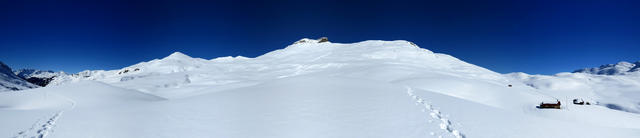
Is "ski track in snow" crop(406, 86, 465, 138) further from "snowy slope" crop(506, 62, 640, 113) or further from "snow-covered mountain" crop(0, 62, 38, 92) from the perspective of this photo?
"snow-covered mountain" crop(0, 62, 38, 92)

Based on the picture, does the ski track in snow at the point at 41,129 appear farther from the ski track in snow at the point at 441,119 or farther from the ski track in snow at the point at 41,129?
the ski track in snow at the point at 441,119

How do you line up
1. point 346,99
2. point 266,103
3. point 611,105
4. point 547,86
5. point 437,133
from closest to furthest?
point 437,133 < point 266,103 < point 346,99 < point 611,105 < point 547,86

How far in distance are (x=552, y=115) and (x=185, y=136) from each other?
18.3 metres

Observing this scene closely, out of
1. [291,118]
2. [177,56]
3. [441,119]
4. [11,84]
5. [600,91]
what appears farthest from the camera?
[11,84]

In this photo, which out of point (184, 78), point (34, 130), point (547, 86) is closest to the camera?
point (34, 130)

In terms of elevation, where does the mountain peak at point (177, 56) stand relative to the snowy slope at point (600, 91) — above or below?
above

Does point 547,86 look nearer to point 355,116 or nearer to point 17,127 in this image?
point 355,116

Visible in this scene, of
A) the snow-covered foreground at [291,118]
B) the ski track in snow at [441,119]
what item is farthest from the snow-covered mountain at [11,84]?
the ski track in snow at [441,119]

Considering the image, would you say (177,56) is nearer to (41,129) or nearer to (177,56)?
(177,56)

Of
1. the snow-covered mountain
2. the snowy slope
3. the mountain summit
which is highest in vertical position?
the mountain summit

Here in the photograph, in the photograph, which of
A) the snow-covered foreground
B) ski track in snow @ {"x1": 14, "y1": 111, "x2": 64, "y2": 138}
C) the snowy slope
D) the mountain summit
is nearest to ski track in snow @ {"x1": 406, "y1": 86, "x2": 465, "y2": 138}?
the snow-covered foreground

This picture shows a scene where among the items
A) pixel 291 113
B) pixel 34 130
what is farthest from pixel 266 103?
pixel 34 130

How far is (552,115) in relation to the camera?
16.5 metres

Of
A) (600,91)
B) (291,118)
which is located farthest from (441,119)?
(600,91)
